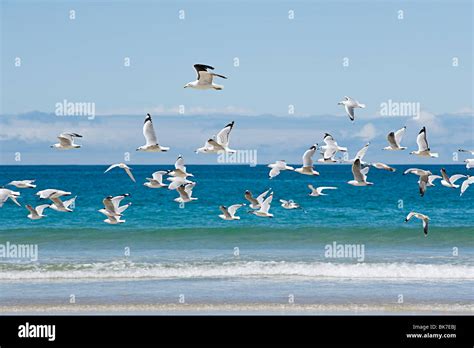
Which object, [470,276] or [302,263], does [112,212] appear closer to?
[302,263]

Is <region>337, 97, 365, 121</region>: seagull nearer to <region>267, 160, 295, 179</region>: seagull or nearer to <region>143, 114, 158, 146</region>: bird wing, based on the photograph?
<region>267, 160, 295, 179</region>: seagull

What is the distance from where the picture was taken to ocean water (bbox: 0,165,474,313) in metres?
19.0

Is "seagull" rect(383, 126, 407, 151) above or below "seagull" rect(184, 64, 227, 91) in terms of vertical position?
below

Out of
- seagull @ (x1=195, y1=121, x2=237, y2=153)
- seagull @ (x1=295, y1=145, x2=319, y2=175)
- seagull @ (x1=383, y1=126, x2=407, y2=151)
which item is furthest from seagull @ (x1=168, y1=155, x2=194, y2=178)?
seagull @ (x1=383, y1=126, x2=407, y2=151)

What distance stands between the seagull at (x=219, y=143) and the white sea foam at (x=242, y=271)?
3.29 metres

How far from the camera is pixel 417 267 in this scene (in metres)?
22.7

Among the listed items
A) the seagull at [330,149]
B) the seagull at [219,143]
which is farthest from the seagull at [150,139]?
the seagull at [330,149]

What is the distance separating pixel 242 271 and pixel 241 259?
6.57 feet

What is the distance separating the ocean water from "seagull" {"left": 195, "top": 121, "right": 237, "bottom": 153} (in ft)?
9.71

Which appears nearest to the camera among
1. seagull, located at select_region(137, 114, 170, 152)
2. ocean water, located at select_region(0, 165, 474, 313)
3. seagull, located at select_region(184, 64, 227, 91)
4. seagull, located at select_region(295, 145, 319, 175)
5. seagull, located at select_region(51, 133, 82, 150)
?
seagull, located at select_region(184, 64, 227, 91)

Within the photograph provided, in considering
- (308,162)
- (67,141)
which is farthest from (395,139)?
(67,141)

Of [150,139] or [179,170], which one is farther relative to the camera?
A: [179,170]

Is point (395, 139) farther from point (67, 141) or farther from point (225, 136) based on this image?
point (67, 141)

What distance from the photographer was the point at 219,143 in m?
20.0
